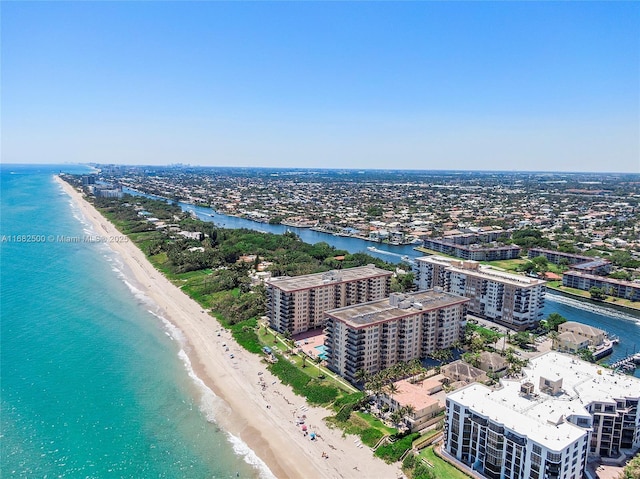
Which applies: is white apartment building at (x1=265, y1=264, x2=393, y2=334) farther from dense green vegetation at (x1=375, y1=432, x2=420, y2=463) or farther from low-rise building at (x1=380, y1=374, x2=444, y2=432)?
dense green vegetation at (x1=375, y1=432, x2=420, y2=463)

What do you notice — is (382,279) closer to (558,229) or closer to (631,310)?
(631,310)

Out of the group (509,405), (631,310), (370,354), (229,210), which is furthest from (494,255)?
(229,210)

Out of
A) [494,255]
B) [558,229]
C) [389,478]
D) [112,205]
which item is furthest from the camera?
[112,205]

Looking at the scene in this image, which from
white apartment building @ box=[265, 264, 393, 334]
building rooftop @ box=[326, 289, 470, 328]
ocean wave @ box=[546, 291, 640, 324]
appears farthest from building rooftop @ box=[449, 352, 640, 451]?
ocean wave @ box=[546, 291, 640, 324]

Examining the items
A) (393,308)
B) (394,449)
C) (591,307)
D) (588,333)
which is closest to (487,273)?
(588,333)

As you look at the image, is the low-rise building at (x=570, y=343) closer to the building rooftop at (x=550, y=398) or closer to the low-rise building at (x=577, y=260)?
the building rooftop at (x=550, y=398)

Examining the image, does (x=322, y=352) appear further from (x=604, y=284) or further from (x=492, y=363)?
(x=604, y=284)

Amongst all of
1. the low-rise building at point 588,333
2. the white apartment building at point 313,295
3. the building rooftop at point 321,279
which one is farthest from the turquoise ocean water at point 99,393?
the low-rise building at point 588,333
